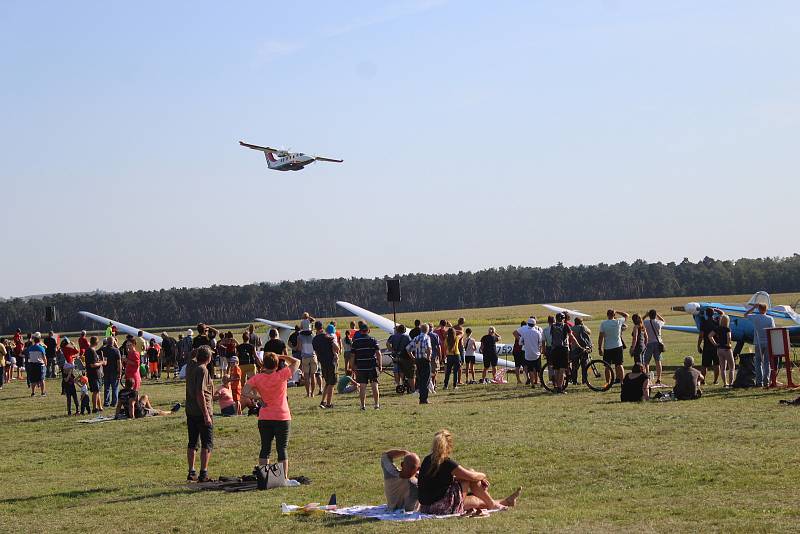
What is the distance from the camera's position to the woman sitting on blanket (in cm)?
922

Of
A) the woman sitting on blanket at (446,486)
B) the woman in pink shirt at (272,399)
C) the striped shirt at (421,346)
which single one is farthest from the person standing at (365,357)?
the woman sitting on blanket at (446,486)

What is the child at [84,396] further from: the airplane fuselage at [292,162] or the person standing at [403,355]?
the airplane fuselage at [292,162]

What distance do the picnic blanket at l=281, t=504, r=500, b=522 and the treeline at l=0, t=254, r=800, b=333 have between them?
120 meters

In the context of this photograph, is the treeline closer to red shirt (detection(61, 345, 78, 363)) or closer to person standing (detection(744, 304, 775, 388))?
red shirt (detection(61, 345, 78, 363))

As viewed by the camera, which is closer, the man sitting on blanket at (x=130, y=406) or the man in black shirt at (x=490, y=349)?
the man sitting on blanket at (x=130, y=406)

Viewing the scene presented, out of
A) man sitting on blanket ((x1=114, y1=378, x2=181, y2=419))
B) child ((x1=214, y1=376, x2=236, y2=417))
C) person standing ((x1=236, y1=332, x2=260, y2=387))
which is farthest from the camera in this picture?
person standing ((x1=236, y1=332, x2=260, y2=387))

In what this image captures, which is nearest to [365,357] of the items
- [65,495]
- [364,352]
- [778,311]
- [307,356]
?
[364,352]

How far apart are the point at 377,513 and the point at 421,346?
30.3 feet

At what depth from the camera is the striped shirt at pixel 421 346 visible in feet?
61.1

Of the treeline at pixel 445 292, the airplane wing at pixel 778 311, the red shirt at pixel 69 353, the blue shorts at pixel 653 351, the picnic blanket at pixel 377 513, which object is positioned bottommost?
the picnic blanket at pixel 377 513

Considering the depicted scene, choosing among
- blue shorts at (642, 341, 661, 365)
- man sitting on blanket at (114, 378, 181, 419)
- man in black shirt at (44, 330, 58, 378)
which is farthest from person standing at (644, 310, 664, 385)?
man in black shirt at (44, 330, 58, 378)

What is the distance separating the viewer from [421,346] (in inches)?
734

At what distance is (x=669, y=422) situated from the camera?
1434 centimetres

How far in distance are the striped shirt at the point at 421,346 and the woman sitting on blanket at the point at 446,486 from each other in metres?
9.27
